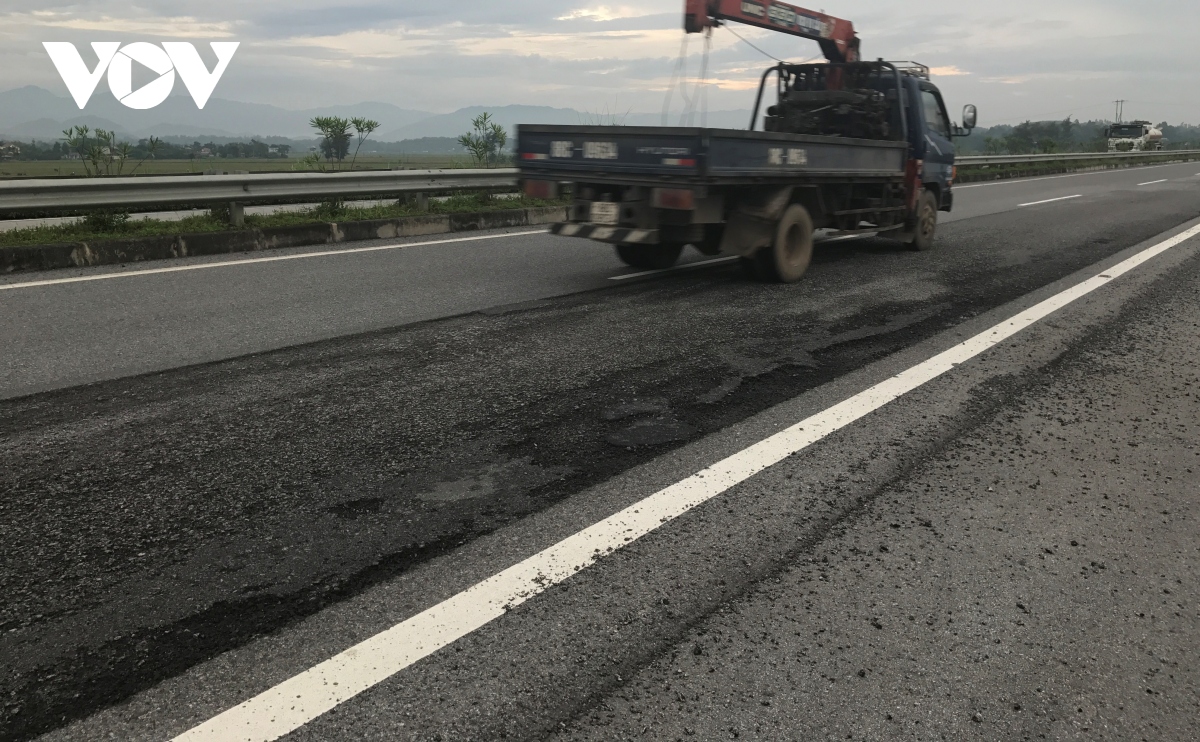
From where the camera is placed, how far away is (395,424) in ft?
13.6

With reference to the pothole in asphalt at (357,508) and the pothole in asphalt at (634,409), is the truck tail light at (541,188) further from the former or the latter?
the pothole in asphalt at (357,508)

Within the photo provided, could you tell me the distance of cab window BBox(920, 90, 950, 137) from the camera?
34.8 ft

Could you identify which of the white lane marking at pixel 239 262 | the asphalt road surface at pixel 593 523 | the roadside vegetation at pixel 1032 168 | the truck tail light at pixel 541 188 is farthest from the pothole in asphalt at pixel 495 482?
the roadside vegetation at pixel 1032 168

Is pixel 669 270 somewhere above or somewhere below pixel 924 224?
below

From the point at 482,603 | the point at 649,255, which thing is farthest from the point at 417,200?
the point at 482,603

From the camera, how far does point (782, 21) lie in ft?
33.6

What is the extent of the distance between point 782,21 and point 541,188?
165 inches

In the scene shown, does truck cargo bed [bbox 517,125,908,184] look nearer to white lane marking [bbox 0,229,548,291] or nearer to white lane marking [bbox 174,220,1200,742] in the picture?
white lane marking [bbox 0,229,548,291]

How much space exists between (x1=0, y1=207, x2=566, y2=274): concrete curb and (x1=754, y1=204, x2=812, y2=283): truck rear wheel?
204 inches

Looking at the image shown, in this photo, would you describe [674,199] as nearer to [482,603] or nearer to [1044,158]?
[482,603]

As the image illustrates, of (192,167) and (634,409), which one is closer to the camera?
(634,409)

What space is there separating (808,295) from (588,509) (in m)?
4.98

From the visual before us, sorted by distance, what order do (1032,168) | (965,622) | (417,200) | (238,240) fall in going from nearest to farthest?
(965,622) → (238,240) → (417,200) → (1032,168)

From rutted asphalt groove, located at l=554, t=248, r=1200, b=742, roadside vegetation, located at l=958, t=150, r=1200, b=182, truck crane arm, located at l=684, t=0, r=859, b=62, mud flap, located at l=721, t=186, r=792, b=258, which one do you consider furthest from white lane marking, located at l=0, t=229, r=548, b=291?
roadside vegetation, located at l=958, t=150, r=1200, b=182
